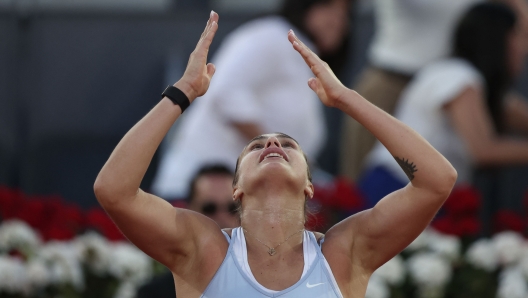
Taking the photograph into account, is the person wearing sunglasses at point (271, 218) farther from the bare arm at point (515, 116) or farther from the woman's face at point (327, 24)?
the bare arm at point (515, 116)

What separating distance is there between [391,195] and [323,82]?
403 mm

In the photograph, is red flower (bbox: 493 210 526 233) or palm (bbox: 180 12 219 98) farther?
red flower (bbox: 493 210 526 233)

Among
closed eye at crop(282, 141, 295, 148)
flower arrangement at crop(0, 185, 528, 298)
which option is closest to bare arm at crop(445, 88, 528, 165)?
flower arrangement at crop(0, 185, 528, 298)

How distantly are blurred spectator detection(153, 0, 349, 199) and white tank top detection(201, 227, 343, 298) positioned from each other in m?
2.13

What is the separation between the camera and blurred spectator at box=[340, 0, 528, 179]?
234 inches

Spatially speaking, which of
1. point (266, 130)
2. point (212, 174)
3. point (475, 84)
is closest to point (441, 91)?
point (475, 84)

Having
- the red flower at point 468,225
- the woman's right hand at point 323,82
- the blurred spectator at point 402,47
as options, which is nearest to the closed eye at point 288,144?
the woman's right hand at point 323,82

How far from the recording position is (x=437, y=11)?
5.96 meters

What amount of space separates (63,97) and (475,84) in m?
2.85

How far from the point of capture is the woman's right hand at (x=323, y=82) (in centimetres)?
307

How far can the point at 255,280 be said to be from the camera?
2.96 meters

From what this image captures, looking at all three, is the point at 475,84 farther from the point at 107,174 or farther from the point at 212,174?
the point at 107,174

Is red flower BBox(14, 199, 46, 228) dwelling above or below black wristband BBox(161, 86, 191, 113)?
below

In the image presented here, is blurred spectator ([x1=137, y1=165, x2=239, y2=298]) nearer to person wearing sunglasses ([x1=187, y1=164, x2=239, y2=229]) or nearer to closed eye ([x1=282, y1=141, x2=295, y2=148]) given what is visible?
person wearing sunglasses ([x1=187, y1=164, x2=239, y2=229])
